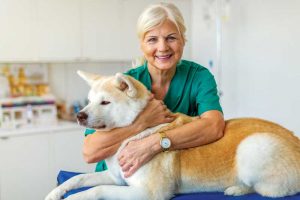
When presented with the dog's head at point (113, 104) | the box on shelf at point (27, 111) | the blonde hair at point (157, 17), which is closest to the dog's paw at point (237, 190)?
the dog's head at point (113, 104)

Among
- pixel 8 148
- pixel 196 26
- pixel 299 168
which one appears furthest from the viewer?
pixel 196 26

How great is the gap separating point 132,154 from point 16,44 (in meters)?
2.15

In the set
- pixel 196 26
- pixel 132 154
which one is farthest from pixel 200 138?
pixel 196 26

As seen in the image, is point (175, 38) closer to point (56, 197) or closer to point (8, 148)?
point (56, 197)

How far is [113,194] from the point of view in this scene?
4.13 ft

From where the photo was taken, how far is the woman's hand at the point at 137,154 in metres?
1.29

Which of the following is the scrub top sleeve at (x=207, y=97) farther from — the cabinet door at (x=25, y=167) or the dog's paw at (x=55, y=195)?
the cabinet door at (x=25, y=167)

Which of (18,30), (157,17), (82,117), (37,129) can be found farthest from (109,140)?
(18,30)

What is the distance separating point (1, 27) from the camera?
9.91ft

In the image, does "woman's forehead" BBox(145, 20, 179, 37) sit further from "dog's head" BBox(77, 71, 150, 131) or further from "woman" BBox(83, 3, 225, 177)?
"dog's head" BBox(77, 71, 150, 131)

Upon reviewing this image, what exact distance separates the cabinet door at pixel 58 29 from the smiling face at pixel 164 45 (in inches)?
74.2

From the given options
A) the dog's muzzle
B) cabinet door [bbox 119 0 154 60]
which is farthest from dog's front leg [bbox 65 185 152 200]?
cabinet door [bbox 119 0 154 60]

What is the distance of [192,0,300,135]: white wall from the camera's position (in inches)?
123

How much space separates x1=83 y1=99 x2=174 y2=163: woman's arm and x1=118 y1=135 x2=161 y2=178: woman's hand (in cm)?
4
